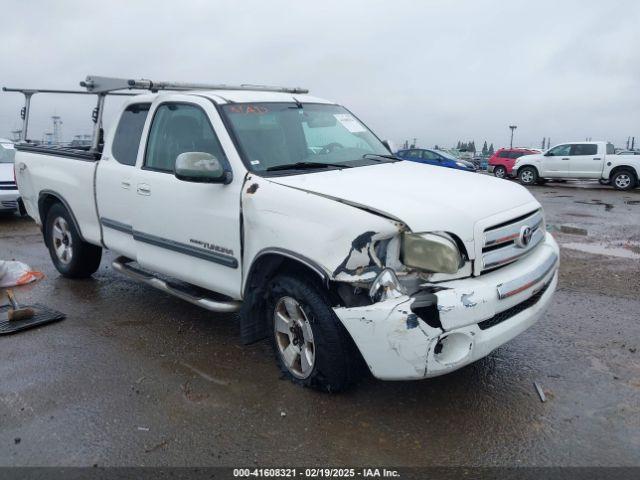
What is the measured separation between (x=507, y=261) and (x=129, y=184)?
313cm

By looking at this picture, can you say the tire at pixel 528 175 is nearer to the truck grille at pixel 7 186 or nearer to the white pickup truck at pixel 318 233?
the truck grille at pixel 7 186

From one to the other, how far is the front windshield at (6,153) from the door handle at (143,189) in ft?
27.5

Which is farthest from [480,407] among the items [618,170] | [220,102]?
[618,170]

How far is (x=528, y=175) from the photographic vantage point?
21859 millimetres

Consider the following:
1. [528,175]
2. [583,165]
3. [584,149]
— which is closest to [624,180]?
[583,165]

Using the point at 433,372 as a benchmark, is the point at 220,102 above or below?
above

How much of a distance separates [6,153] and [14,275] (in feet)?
22.0

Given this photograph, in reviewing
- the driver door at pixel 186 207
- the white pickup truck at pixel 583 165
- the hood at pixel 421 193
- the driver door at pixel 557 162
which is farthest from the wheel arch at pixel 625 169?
the driver door at pixel 186 207

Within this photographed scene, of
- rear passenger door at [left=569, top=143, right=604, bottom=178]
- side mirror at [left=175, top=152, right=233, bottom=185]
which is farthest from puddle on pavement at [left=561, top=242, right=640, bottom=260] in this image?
rear passenger door at [left=569, top=143, right=604, bottom=178]

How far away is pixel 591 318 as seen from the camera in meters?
4.89

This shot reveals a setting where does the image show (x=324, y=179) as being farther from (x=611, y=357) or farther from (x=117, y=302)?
(x=117, y=302)

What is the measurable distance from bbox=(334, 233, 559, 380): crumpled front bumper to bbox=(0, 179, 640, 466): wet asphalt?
1.46ft

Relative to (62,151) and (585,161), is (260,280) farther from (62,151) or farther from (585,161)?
(585,161)

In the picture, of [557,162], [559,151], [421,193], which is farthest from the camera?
[559,151]
